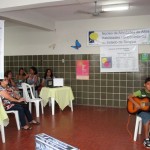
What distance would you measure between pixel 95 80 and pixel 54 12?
2226 mm

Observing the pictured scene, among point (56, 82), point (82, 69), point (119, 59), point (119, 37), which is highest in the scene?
point (119, 37)

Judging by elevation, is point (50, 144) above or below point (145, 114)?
above

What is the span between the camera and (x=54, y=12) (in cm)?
609

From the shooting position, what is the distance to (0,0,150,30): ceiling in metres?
4.89

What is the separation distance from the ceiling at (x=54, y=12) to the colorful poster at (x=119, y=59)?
91 centimetres

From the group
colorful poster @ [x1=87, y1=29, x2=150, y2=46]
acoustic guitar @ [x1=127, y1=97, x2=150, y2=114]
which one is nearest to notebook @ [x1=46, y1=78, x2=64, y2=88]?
colorful poster @ [x1=87, y1=29, x2=150, y2=46]

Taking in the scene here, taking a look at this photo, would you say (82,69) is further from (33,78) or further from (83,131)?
(83,131)

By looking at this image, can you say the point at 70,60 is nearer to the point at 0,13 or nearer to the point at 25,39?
the point at 25,39

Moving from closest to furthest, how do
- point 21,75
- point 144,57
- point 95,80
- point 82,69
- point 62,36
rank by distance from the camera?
point 144,57, point 95,80, point 82,69, point 62,36, point 21,75

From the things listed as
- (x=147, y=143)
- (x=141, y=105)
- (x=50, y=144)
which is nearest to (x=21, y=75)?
(x=141, y=105)

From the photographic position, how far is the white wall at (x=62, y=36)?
255 inches

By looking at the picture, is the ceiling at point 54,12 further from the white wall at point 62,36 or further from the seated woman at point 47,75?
the seated woman at point 47,75

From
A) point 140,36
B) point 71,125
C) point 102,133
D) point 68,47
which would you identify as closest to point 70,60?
point 68,47

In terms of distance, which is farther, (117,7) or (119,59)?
(119,59)
